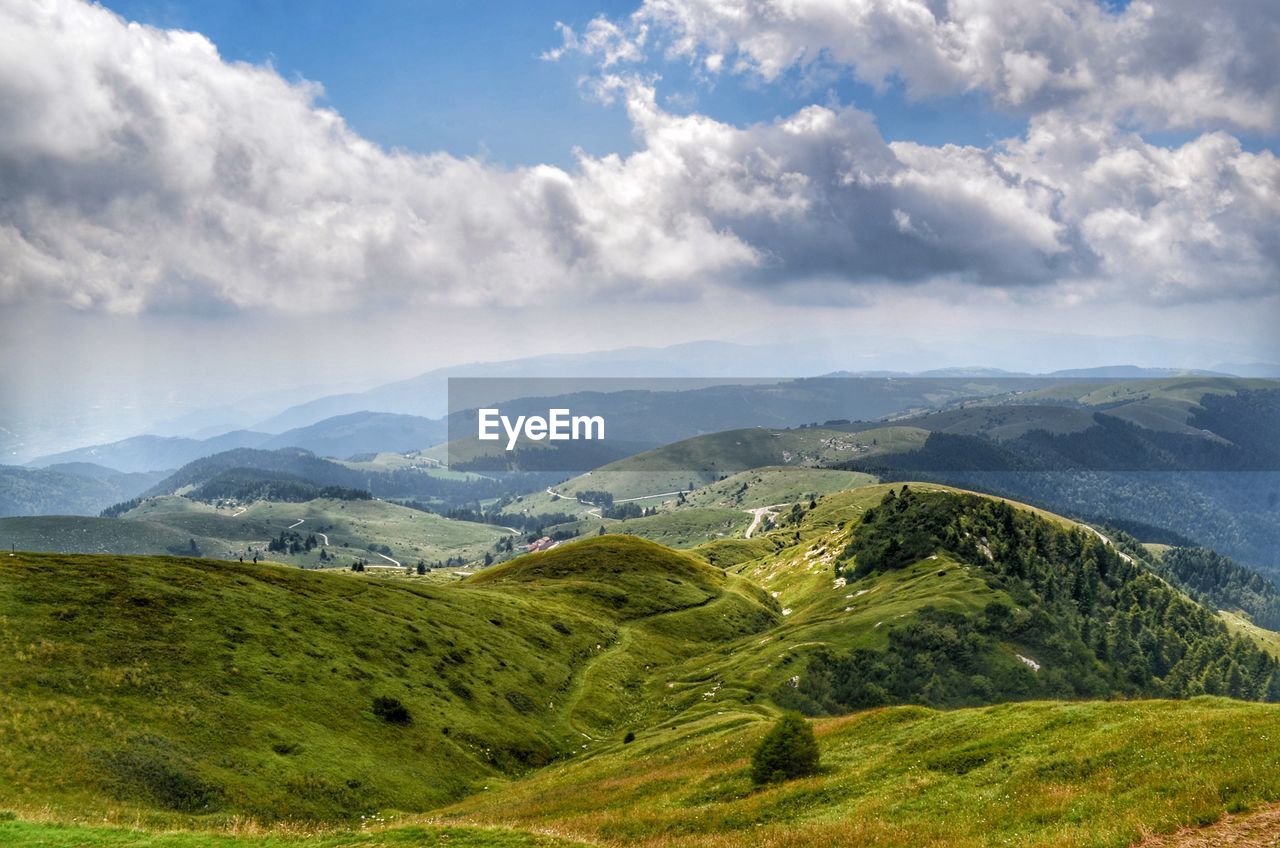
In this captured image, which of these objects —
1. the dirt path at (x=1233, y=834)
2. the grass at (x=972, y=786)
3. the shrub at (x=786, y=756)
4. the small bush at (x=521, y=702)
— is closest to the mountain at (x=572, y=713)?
the grass at (x=972, y=786)

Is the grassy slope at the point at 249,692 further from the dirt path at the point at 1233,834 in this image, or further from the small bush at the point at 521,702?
the dirt path at the point at 1233,834

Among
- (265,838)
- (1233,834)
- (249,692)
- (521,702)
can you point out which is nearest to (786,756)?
(1233,834)

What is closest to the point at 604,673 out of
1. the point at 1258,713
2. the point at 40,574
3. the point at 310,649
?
the point at 310,649

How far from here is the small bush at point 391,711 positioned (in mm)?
76988

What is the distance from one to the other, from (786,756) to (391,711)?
48.4m

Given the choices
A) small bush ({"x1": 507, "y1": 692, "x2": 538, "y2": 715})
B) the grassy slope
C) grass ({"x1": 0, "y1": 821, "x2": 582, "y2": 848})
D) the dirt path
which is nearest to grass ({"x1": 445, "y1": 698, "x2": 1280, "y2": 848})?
the dirt path

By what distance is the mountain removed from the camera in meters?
35.4

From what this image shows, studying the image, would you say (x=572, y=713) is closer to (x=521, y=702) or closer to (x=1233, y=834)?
(x=521, y=702)

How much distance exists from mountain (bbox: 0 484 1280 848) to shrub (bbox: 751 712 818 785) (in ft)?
4.15

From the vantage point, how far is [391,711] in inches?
3061

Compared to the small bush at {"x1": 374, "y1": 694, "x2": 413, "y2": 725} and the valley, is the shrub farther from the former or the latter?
the small bush at {"x1": 374, "y1": 694, "x2": 413, "y2": 725}

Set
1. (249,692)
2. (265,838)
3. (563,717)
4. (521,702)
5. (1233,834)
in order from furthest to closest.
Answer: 1. (563,717)
2. (521,702)
3. (249,692)
4. (265,838)
5. (1233,834)

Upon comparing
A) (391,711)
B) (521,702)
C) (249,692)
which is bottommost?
(521,702)

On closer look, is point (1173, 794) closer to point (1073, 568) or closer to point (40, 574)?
point (40, 574)
